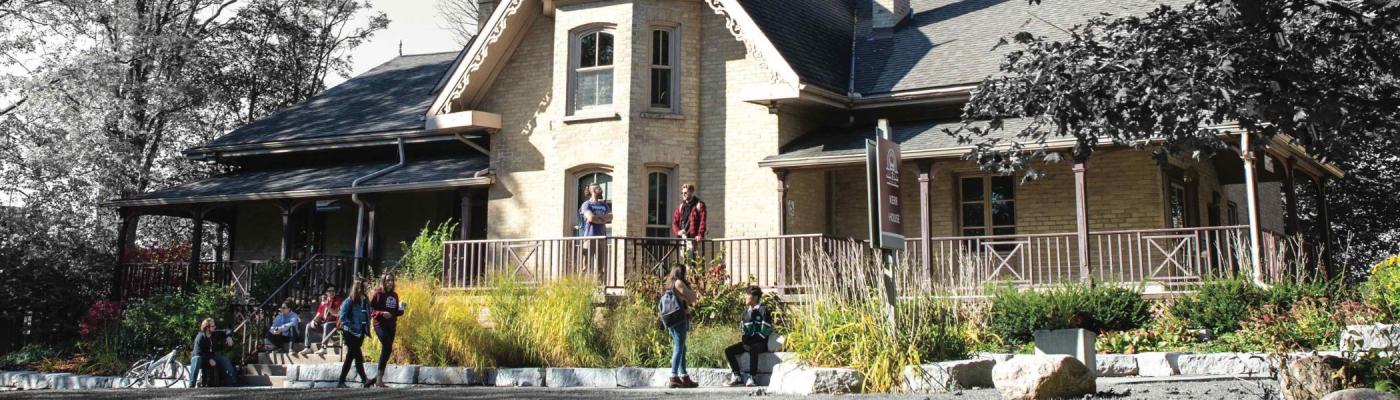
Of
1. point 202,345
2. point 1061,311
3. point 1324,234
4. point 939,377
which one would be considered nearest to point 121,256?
point 202,345

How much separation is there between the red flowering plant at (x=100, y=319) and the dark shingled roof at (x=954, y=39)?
12.4 metres

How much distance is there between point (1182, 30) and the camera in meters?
8.58

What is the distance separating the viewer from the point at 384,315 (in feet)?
43.7

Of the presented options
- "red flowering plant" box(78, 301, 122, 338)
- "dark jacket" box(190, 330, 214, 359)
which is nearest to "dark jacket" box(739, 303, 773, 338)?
"dark jacket" box(190, 330, 214, 359)

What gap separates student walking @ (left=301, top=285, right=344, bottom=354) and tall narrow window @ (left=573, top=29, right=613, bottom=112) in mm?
4675

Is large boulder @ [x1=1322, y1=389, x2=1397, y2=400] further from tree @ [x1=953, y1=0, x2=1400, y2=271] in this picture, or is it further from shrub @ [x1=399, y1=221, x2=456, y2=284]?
shrub @ [x1=399, y1=221, x2=456, y2=284]

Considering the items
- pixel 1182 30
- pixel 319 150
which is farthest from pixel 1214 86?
pixel 319 150

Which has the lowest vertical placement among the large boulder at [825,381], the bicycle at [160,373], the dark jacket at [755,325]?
the bicycle at [160,373]

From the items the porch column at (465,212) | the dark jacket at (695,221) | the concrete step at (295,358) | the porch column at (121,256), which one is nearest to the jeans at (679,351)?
the dark jacket at (695,221)

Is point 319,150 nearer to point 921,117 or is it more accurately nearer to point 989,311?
point 921,117

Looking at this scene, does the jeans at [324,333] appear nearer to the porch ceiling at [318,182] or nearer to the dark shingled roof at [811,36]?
the porch ceiling at [318,182]

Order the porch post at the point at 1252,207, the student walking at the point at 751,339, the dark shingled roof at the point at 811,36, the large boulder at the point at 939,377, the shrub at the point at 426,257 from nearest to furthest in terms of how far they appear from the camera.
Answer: the large boulder at the point at 939,377 < the student walking at the point at 751,339 < the porch post at the point at 1252,207 < the dark shingled roof at the point at 811,36 < the shrub at the point at 426,257

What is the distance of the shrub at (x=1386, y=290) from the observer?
12508 mm

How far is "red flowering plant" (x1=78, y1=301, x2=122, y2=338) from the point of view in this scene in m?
19.5
